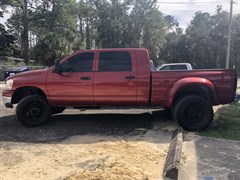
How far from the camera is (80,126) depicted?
8.09 m

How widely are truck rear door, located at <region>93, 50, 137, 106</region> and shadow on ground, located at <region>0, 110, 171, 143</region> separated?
0.65 metres

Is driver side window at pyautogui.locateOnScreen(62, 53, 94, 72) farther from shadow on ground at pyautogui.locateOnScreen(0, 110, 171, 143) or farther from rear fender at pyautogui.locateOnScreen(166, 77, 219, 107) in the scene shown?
rear fender at pyautogui.locateOnScreen(166, 77, 219, 107)

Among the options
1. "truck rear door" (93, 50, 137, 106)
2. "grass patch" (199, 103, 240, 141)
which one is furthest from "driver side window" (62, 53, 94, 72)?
"grass patch" (199, 103, 240, 141)

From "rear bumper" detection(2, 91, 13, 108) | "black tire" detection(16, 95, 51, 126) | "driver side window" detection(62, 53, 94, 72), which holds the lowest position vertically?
"black tire" detection(16, 95, 51, 126)

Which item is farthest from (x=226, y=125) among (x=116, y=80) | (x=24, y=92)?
(x=24, y=92)

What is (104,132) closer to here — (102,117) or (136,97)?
(136,97)

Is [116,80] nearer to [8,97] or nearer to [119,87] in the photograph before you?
[119,87]

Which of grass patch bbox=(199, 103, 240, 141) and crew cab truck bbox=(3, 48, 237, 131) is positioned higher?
crew cab truck bbox=(3, 48, 237, 131)

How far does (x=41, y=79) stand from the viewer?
8.02 metres

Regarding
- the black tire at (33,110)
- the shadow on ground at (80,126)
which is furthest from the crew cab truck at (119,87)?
the shadow on ground at (80,126)

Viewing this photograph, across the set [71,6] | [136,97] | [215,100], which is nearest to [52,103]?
[136,97]

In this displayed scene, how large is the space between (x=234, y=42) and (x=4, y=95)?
165 feet

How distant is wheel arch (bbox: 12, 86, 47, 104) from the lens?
8172 millimetres

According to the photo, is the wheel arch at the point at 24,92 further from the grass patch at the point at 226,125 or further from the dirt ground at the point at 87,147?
the grass patch at the point at 226,125
